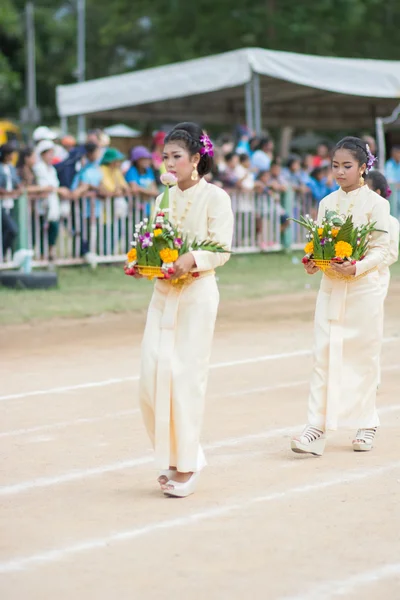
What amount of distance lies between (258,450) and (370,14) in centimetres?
4218

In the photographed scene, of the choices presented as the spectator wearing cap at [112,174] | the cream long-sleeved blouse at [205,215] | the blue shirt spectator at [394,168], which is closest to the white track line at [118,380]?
the cream long-sleeved blouse at [205,215]

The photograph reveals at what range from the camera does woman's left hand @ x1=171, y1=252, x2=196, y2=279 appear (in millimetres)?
6207

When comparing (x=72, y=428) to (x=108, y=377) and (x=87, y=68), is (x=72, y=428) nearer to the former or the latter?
(x=108, y=377)

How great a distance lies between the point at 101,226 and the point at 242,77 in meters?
3.93

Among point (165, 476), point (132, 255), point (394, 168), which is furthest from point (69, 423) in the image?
point (394, 168)

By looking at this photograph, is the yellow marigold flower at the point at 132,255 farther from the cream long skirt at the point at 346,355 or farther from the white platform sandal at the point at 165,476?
the cream long skirt at the point at 346,355

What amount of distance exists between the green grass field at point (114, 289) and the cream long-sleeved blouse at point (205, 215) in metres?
7.14

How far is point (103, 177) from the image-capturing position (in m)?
18.1

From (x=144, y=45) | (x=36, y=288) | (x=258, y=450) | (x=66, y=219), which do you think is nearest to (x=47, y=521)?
(x=258, y=450)

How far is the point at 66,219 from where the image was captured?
57.8 ft

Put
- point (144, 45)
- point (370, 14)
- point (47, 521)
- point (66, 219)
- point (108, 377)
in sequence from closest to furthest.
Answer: point (47, 521), point (108, 377), point (66, 219), point (370, 14), point (144, 45)

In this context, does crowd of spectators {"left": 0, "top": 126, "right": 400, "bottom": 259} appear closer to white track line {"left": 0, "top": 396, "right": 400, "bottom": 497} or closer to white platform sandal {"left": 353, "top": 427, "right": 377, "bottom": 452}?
white track line {"left": 0, "top": 396, "right": 400, "bottom": 497}

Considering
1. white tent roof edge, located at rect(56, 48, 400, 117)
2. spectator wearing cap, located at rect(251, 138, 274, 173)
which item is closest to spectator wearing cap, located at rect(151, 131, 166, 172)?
white tent roof edge, located at rect(56, 48, 400, 117)

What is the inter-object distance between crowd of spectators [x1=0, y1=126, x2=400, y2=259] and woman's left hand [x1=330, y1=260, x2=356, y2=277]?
8.29 m
